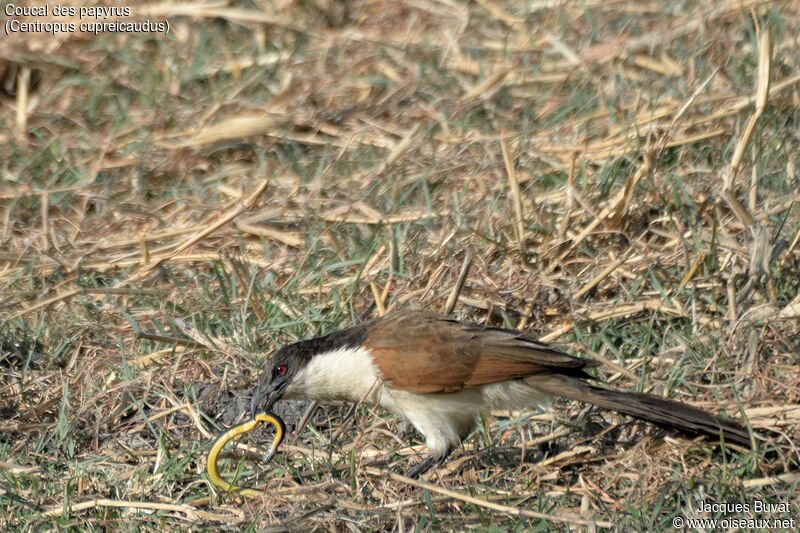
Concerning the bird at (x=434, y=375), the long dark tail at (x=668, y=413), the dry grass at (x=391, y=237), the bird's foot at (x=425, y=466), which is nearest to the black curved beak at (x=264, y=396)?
the bird at (x=434, y=375)

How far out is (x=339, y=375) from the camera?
3918 millimetres

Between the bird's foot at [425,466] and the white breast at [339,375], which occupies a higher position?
the white breast at [339,375]

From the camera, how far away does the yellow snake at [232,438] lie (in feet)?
12.1

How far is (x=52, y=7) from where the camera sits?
7.36m

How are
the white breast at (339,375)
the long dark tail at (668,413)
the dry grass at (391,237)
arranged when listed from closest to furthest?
the long dark tail at (668,413) → the dry grass at (391,237) → the white breast at (339,375)

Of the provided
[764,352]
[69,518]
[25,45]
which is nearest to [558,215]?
[764,352]

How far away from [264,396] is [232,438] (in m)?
0.19

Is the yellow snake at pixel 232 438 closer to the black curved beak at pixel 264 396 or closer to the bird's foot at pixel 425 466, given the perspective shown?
the black curved beak at pixel 264 396

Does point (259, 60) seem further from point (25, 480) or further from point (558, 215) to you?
point (25, 480)

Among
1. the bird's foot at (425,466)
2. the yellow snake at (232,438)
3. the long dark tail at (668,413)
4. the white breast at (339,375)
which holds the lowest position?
the bird's foot at (425,466)

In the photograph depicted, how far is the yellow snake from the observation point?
12.1 ft

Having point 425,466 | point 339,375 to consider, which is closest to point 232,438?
point 339,375

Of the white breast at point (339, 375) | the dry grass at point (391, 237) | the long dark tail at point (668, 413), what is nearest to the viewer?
the long dark tail at point (668, 413)

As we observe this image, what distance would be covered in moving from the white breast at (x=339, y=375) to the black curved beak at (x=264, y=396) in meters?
0.04
